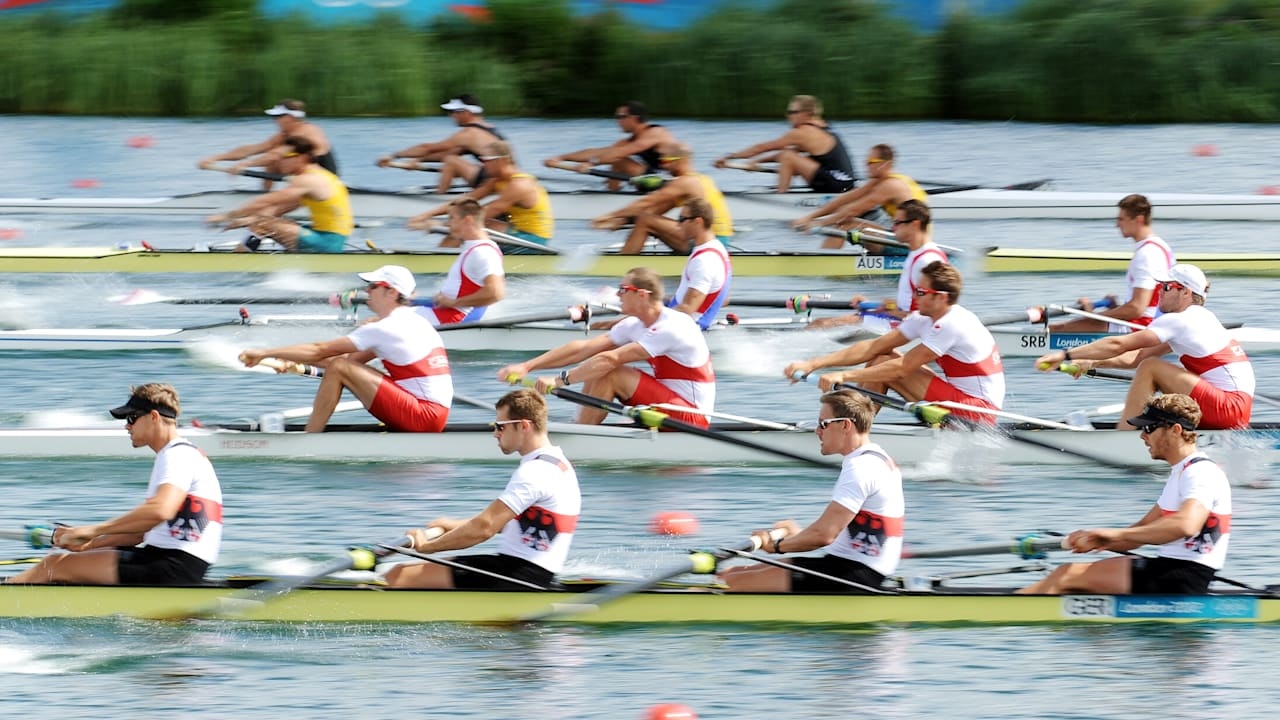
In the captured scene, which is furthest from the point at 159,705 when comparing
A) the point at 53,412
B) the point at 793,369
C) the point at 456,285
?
the point at 456,285

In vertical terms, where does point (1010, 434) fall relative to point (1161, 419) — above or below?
below

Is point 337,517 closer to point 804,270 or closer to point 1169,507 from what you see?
point 1169,507

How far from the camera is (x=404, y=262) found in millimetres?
17672

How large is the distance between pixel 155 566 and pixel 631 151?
1224 cm

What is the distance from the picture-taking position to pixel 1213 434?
11664mm

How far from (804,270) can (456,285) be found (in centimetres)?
419

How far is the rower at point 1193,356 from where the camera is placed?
37.6ft

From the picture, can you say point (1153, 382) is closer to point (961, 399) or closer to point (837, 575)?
point (961, 399)

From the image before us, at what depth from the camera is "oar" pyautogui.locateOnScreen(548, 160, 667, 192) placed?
1889 centimetres

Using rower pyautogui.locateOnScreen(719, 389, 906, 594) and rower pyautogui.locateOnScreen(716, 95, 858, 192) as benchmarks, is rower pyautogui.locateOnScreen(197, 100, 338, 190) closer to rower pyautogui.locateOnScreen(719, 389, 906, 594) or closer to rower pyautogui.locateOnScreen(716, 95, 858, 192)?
rower pyautogui.locateOnScreen(716, 95, 858, 192)

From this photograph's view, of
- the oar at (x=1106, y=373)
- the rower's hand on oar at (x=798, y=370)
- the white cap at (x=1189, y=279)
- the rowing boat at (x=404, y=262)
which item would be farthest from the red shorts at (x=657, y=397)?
the rowing boat at (x=404, y=262)

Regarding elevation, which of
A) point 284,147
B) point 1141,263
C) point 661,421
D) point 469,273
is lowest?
point 661,421

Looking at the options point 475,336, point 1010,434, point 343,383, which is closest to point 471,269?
point 475,336

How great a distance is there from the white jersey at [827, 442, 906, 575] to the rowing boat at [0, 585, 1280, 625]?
19 centimetres
